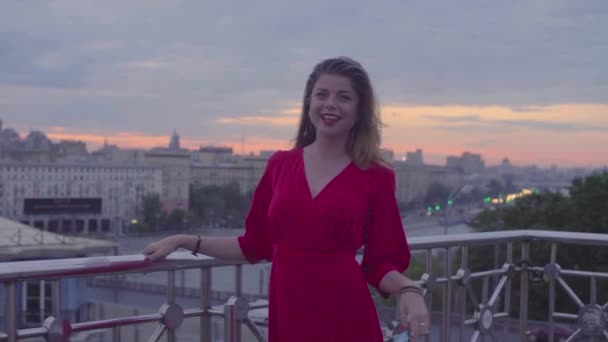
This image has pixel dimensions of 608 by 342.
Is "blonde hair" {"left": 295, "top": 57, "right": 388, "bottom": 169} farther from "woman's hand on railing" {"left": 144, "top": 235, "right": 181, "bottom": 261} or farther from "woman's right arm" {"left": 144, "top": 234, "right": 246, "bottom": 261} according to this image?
"woman's hand on railing" {"left": 144, "top": 235, "right": 181, "bottom": 261}

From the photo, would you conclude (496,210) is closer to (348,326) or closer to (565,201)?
(565,201)

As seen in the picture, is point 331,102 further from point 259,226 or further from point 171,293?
point 171,293

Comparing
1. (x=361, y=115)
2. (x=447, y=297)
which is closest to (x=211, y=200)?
(x=447, y=297)

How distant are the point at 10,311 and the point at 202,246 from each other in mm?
552

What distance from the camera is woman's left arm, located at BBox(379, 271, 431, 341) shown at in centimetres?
159

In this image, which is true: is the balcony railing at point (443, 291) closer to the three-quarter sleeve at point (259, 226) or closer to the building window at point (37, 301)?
the building window at point (37, 301)

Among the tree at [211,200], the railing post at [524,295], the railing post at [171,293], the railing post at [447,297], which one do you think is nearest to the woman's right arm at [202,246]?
the railing post at [171,293]

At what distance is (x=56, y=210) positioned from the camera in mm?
19656

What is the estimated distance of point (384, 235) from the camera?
173 cm

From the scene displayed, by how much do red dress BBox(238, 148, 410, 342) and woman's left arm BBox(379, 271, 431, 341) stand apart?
3 centimetres

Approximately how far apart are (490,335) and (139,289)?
6.37 ft

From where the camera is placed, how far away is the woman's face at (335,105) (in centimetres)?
175

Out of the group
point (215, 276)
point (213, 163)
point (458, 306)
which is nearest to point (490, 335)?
point (458, 306)

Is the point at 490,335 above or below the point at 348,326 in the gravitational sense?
below
